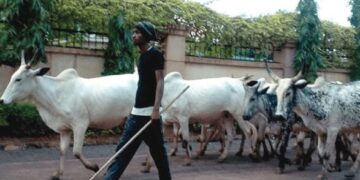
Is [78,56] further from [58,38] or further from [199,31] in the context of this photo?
[199,31]

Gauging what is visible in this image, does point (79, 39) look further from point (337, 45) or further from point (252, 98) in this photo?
point (337, 45)

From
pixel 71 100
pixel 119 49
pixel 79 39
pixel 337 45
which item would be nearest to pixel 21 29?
pixel 79 39

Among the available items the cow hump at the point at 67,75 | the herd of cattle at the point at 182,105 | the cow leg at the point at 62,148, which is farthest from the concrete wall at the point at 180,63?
the cow leg at the point at 62,148

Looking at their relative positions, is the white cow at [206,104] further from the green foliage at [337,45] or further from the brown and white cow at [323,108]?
the green foliage at [337,45]

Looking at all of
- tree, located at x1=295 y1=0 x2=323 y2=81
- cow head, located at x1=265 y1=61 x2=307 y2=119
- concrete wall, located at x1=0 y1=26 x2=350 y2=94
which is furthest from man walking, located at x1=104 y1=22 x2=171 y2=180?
tree, located at x1=295 y1=0 x2=323 y2=81

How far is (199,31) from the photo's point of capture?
17.4 meters

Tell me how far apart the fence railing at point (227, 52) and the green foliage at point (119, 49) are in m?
2.46

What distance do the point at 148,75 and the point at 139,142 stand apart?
0.85 metres

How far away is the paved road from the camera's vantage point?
9.66 m

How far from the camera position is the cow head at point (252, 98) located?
36.6ft

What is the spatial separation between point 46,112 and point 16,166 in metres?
1.68

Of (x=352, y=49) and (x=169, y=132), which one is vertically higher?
(x=352, y=49)

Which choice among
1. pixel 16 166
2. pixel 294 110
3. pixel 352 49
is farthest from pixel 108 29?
pixel 352 49

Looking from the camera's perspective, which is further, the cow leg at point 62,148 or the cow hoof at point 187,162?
the cow hoof at point 187,162
